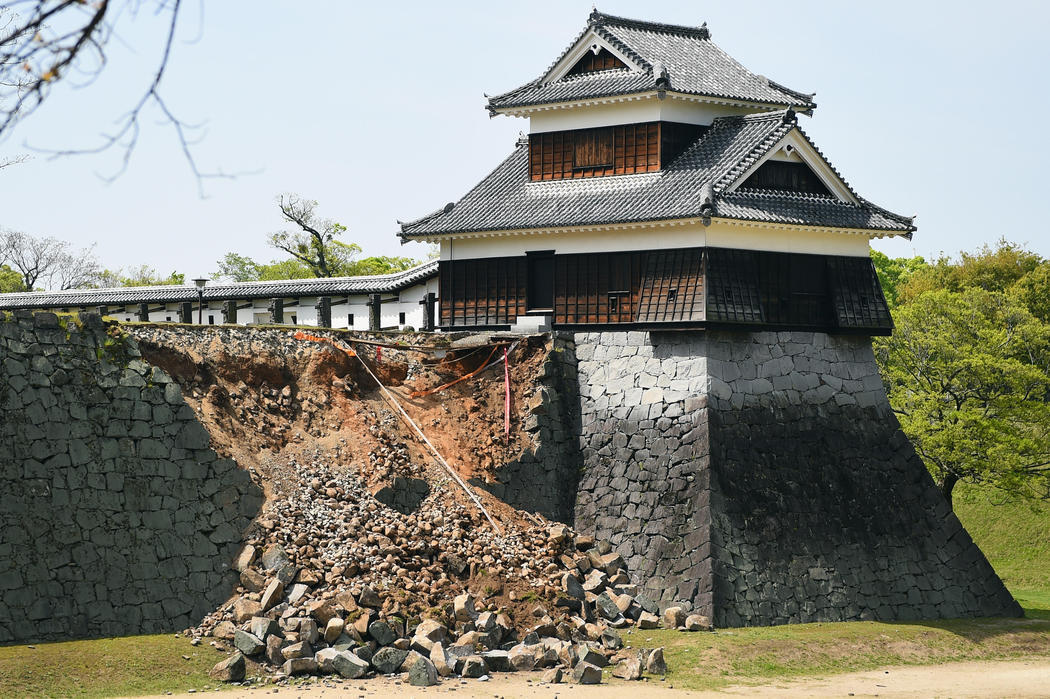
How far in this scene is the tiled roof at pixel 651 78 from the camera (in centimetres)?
3011

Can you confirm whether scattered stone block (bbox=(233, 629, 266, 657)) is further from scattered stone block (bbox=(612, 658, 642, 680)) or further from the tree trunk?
the tree trunk

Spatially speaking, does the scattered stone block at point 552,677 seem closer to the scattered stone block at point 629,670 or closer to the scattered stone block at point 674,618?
the scattered stone block at point 629,670

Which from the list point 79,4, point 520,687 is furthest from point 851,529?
point 79,4

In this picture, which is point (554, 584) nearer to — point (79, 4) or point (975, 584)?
point (975, 584)

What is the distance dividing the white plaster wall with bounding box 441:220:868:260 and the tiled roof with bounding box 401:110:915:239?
43cm

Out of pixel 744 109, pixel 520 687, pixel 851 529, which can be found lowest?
pixel 520 687

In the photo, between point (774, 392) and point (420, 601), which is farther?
point (774, 392)

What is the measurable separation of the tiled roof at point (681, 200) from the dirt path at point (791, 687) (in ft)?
32.2

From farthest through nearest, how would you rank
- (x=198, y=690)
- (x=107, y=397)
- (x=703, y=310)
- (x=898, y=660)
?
(x=703, y=310)
(x=898, y=660)
(x=107, y=397)
(x=198, y=690)

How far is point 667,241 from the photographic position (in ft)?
93.2

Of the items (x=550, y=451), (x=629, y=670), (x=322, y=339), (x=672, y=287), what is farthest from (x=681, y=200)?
(x=629, y=670)

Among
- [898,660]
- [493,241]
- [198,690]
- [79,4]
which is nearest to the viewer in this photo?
[79,4]

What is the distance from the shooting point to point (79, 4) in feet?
26.8

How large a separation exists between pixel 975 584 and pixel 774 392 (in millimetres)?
6065
